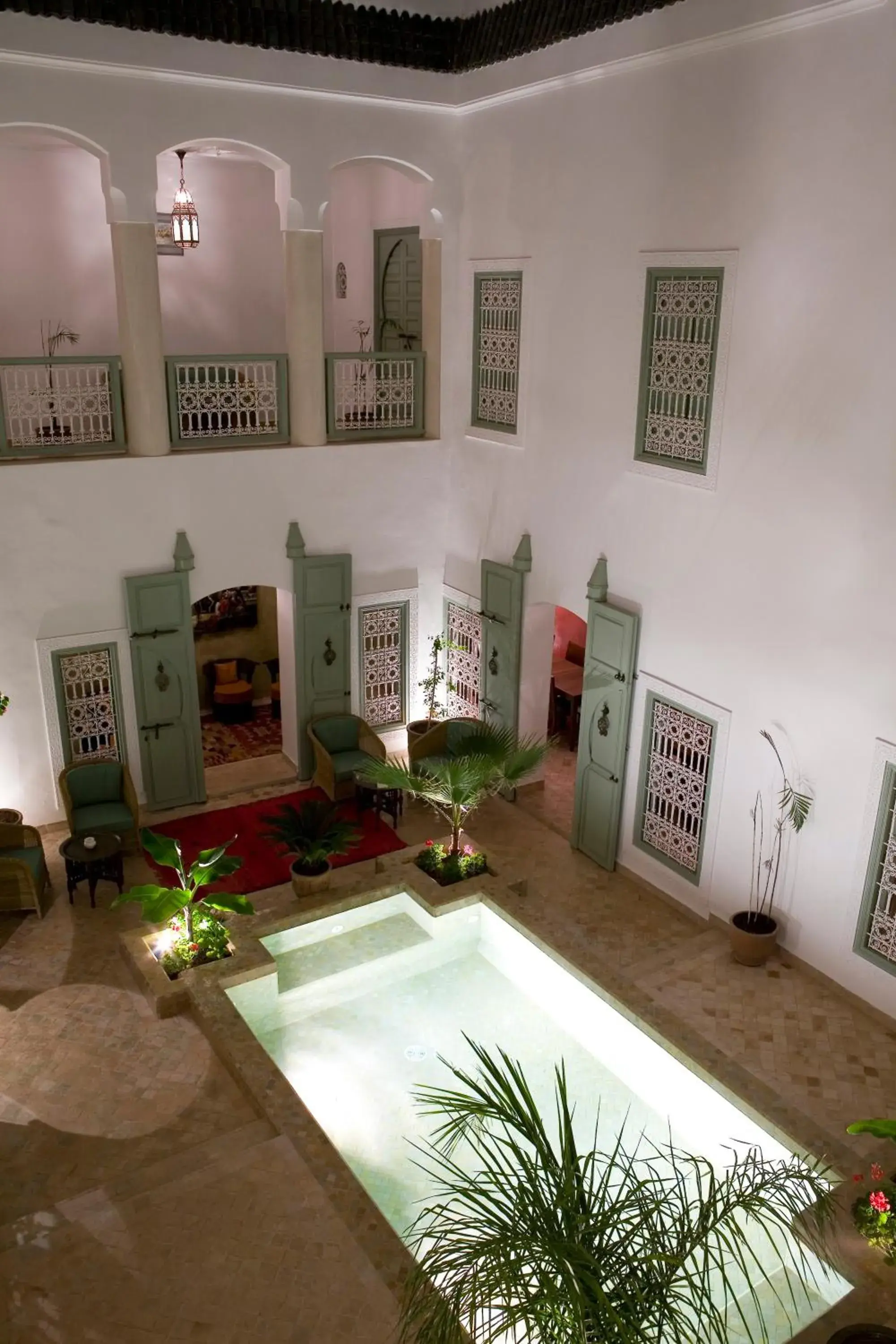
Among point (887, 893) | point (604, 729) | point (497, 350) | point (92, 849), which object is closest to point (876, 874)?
point (887, 893)

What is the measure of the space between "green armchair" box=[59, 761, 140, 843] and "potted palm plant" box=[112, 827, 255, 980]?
1.79m

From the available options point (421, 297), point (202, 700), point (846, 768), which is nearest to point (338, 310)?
point (421, 297)

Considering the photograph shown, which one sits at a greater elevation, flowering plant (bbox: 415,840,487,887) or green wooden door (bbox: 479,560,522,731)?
green wooden door (bbox: 479,560,522,731)

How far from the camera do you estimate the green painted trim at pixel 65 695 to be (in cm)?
1145

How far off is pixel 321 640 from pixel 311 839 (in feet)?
10.9

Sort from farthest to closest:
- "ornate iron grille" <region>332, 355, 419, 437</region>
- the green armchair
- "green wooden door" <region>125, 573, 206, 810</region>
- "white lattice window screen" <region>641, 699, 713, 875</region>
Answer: "ornate iron grille" <region>332, 355, 419, 437</region>, "green wooden door" <region>125, 573, 206, 810</region>, the green armchair, "white lattice window screen" <region>641, 699, 713, 875</region>

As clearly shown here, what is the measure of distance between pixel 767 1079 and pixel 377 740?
6281mm

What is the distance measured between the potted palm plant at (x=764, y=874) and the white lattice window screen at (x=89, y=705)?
22.7ft

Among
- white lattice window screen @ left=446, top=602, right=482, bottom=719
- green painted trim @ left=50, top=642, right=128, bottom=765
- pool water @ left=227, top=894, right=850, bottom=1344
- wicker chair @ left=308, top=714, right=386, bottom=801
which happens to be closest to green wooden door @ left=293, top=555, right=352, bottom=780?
wicker chair @ left=308, top=714, right=386, bottom=801

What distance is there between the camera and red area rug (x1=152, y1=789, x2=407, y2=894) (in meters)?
11.3

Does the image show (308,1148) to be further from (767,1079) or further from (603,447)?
(603,447)

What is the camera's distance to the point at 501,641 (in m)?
12.8

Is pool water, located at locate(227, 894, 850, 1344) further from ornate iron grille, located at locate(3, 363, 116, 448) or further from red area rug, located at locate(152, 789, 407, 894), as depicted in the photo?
ornate iron grille, located at locate(3, 363, 116, 448)

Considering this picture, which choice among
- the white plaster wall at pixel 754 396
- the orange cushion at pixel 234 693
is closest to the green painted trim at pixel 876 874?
the white plaster wall at pixel 754 396
